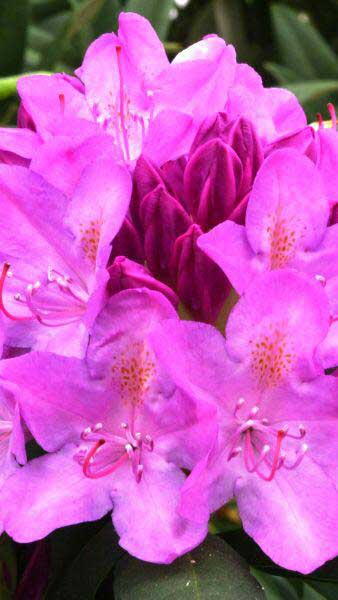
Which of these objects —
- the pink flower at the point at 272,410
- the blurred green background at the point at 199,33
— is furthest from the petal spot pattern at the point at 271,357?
the blurred green background at the point at 199,33

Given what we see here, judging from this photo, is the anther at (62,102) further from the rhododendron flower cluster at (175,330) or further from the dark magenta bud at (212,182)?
the dark magenta bud at (212,182)

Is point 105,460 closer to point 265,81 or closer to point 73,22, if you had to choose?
point 73,22

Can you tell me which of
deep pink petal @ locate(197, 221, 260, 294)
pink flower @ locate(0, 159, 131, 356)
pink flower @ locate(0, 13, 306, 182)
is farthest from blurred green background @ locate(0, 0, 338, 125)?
deep pink petal @ locate(197, 221, 260, 294)

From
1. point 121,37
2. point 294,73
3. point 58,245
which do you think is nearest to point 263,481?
point 58,245

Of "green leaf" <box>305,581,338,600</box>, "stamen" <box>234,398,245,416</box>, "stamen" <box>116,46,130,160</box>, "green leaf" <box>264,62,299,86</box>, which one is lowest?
"green leaf" <box>305,581,338,600</box>

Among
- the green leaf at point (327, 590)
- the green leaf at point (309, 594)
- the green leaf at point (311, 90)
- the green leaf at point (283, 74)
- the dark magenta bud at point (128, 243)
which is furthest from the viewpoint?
the green leaf at point (283, 74)

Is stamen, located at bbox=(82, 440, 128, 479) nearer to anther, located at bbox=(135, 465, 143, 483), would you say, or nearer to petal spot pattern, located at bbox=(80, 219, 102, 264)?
anther, located at bbox=(135, 465, 143, 483)
